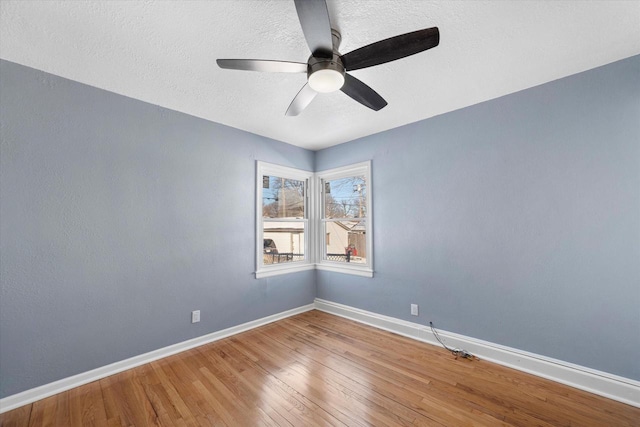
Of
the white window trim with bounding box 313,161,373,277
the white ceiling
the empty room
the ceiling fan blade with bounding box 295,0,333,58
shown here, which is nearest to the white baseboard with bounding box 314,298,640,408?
the empty room

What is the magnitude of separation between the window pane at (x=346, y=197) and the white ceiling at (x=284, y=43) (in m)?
1.35

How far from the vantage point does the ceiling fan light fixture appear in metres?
1.64

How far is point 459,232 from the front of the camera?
9.00ft

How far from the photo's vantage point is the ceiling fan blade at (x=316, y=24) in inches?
46.9

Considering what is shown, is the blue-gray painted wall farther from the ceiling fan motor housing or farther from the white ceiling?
the ceiling fan motor housing

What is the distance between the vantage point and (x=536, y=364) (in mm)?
2250

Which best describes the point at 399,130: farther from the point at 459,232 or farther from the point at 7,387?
the point at 7,387

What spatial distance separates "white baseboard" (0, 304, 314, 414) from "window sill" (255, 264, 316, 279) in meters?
0.59

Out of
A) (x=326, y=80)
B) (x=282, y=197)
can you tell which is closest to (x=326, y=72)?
(x=326, y=80)

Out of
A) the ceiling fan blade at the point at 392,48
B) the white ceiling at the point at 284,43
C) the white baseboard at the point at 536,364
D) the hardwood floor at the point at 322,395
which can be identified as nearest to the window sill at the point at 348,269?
the white baseboard at the point at 536,364

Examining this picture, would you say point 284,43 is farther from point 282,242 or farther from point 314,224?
point 314,224

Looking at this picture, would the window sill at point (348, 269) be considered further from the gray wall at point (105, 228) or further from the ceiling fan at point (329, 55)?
the ceiling fan at point (329, 55)

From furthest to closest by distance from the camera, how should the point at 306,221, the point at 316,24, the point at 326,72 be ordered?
the point at 306,221
the point at 326,72
the point at 316,24

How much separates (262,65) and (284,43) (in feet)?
0.98
